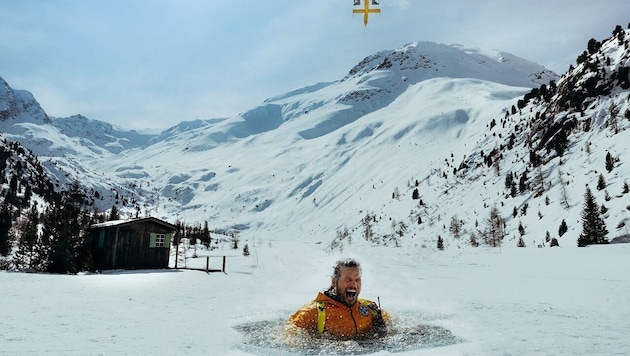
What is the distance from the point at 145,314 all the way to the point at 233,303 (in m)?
2.59

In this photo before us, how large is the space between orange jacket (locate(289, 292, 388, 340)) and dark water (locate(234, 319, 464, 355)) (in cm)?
18

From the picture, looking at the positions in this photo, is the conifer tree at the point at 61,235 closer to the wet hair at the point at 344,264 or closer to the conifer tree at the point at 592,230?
the wet hair at the point at 344,264

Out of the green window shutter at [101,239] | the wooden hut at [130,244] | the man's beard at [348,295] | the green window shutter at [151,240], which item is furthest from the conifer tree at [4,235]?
the man's beard at [348,295]

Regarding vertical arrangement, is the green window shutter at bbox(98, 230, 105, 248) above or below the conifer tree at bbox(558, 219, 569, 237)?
below

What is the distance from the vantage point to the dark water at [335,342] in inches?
221

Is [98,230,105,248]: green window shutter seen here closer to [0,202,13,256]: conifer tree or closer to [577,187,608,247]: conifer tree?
[0,202,13,256]: conifer tree

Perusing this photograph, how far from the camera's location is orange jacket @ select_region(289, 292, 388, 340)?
620 centimetres

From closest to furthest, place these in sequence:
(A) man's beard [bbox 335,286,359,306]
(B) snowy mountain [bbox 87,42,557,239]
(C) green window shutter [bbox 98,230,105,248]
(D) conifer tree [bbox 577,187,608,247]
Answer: (A) man's beard [bbox 335,286,359,306]
(C) green window shutter [bbox 98,230,105,248]
(D) conifer tree [bbox 577,187,608,247]
(B) snowy mountain [bbox 87,42,557,239]

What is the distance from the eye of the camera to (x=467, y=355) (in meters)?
5.22

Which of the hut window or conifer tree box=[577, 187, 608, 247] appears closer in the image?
conifer tree box=[577, 187, 608, 247]

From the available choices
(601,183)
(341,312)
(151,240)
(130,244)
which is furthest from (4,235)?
(601,183)

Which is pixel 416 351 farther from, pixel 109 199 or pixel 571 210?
pixel 109 199

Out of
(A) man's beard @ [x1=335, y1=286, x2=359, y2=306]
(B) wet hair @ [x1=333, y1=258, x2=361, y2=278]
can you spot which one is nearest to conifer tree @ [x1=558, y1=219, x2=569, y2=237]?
(A) man's beard @ [x1=335, y1=286, x2=359, y2=306]

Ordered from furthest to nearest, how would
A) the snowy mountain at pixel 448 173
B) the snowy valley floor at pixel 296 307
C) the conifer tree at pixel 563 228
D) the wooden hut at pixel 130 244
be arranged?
the snowy mountain at pixel 448 173 < the conifer tree at pixel 563 228 < the wooden hut at pixel 130 244 < the snowy valley floor at pixel 296 307
